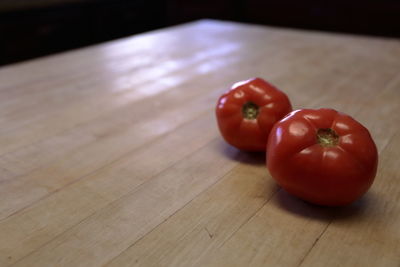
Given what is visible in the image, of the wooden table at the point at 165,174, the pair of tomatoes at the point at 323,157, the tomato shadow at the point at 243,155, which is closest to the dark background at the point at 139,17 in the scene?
the wooden table at the point at 165,174

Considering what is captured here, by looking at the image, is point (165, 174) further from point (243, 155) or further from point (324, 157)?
point (324, 157)

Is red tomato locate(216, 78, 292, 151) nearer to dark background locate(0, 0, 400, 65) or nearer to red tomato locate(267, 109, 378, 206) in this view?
red tomato locate(267, 109, 378, 206)

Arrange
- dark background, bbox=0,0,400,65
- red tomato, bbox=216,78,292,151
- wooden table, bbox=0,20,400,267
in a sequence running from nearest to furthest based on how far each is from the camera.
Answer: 1. wooden table, bbox=0,20,400,267
2. red tomato, bbox=216,78,292,151
3. dark background, bbox=0,0,400,65

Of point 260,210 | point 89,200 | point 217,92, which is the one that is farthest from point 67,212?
point 217,92

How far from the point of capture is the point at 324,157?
21.5 inches

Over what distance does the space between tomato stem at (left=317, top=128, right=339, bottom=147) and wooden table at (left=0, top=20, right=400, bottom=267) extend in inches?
4.0

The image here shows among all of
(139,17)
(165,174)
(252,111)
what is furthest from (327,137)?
(139,17)

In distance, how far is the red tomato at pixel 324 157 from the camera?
0.55 metres

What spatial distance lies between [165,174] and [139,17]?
8.96ft

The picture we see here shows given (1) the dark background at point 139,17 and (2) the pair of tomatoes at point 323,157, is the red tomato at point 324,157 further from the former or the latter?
(1) the dark background at point 139,17

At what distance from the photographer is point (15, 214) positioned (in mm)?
594

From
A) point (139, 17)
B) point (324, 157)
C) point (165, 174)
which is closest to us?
point (324, 157)

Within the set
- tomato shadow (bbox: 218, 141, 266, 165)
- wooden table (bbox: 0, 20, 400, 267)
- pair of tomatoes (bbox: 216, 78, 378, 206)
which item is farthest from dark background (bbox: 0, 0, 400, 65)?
pair of tomatoes (bbox: 216, 78, 378, 206)

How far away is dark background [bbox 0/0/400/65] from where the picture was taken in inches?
94.7
